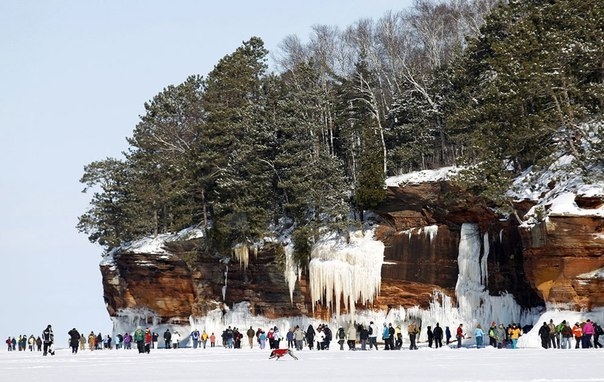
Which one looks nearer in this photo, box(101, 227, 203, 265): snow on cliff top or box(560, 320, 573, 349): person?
box(560, 320, 573, 349): person

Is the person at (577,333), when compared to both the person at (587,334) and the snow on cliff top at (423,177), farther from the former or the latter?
the snow on cliff top at (423,177)

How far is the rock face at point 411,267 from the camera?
116 feet

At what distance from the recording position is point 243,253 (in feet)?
168

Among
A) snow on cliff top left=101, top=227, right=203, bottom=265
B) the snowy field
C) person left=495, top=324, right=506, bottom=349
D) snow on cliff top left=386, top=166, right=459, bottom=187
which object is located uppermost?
snow on cliff top left=386, top=166, right=459, bottom=187

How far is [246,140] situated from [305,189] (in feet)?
A: 16.2

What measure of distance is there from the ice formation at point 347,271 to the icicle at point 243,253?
4.22 meters

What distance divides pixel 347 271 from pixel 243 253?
21.7 ft

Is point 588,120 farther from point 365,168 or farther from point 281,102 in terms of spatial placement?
point 281,102

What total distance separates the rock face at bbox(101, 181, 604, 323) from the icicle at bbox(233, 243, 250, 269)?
0.37m

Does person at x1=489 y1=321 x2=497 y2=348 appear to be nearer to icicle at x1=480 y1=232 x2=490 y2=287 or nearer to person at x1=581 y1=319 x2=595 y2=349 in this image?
person at x1=581 y1=319 x2=595 y2=349

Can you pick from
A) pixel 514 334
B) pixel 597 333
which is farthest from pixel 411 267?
pixel 597 333

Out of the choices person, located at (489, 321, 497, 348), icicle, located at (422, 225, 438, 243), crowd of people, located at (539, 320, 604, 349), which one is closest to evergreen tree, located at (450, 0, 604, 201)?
person, located at (489, 321, 497, 348)

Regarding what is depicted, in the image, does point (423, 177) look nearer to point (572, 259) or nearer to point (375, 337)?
point (375, 337)

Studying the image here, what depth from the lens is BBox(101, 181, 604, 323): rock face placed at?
3544 centimetres
